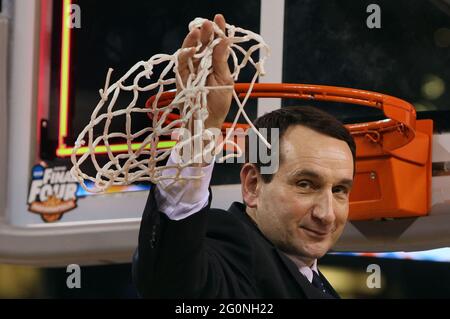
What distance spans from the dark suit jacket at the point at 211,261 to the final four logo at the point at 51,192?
822 millimetres

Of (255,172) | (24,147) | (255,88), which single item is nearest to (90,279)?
(24,147)

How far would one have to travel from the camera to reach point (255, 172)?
47.8 inches

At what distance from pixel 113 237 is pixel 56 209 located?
0.52 ft

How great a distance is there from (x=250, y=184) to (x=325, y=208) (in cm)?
10

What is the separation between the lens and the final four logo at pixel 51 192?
1925 millimetres

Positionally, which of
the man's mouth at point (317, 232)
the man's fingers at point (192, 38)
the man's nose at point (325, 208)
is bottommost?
the man's mouth at point (317, 232)

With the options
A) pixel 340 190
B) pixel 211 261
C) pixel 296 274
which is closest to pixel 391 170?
pixel 340 190

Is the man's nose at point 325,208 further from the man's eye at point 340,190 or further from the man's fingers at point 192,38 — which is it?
the man's fingers at point 192,38

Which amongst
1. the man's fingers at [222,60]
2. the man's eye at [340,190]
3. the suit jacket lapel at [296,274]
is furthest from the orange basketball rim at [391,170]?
the man's fingers at [222,60]

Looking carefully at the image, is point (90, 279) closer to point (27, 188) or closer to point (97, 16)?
point (27, 188)

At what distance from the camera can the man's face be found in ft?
3.86

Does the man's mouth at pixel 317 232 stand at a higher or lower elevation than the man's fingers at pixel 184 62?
lower

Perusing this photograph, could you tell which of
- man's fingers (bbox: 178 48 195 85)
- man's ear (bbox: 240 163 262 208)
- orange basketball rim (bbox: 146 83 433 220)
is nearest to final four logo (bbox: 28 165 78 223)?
orange basketball rim (bbox: 146 83 433 220)

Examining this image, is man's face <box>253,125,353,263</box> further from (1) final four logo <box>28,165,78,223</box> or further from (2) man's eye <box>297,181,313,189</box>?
(1) final four logo <box>28,165,78,223</box>
